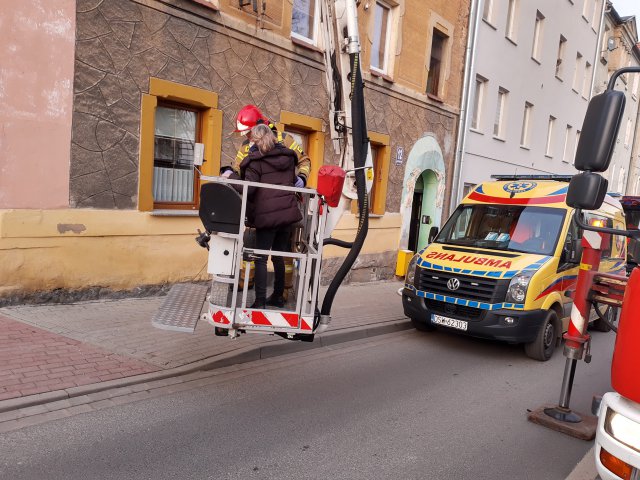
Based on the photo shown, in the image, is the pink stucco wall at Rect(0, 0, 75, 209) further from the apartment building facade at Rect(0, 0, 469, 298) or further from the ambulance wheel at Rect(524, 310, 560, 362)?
the ambulance wheel at Rect(524, 310, 560, 362)

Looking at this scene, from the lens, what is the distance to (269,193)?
4.74 metres

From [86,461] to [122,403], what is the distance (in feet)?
3.11

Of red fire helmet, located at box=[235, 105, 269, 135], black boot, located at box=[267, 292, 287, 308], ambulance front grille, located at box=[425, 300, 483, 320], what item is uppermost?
red fire helmet, located at box=[235, 105, 269, 135]

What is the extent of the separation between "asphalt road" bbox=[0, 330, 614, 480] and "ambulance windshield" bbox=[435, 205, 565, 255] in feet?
6.31

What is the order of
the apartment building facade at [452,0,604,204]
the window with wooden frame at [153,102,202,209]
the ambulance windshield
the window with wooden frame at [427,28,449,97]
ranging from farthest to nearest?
the apartment building facade at [452,0,604,204] → the window with wooden frame at [427,28,449,97] → the window with wooden frame at [153,102,202,209] → the ambulance windshield

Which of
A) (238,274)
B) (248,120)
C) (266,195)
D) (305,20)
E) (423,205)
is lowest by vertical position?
(238,274)

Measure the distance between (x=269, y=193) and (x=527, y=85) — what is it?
16917 mm

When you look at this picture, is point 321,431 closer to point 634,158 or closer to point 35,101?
point 35,101

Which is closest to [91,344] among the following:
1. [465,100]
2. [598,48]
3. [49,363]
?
[49,363]

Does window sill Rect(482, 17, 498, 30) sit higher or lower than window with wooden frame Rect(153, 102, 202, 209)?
higher

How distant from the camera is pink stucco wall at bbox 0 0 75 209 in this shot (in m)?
6.26

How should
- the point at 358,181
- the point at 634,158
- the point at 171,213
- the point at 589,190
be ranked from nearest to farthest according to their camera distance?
the point at 589,190 → the point at 358,181 → the point at 171,213 → the point at 634,158

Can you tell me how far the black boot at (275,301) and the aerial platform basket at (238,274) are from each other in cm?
8

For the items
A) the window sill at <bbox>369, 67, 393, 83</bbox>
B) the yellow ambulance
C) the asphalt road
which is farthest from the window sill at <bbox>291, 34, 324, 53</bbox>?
the asphalt road
